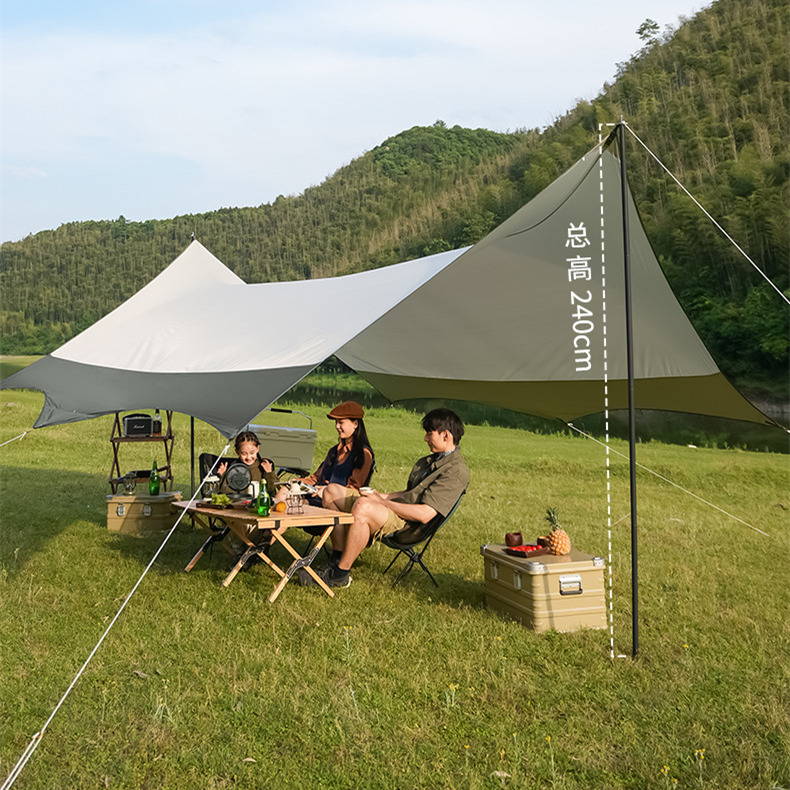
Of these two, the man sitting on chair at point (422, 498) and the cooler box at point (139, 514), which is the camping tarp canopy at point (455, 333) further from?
the cooler box at point (139, 514)

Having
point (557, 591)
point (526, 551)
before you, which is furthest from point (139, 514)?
point (557, 591)

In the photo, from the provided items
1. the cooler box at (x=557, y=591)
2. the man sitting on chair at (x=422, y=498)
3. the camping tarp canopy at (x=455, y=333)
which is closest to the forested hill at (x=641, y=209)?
the camping tarp canopy at (x=455, y=333)

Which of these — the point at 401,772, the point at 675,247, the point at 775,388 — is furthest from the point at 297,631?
the point at 675,247

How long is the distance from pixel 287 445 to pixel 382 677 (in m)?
3.44

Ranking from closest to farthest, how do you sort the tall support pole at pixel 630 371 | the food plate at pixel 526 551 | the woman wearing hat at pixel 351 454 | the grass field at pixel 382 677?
1. the grass field at pixel 382 677
2. the tall support pole at pixel 630 371
3. the food plate at pixel 526 551
4. the woman wearing hat at pixel 351 454

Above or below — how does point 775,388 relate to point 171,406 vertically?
below

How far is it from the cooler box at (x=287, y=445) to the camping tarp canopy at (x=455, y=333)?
784 millimetres

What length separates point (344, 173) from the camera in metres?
58.2

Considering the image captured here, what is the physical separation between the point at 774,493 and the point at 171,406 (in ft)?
22.6

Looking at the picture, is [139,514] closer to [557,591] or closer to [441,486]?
[441,486]

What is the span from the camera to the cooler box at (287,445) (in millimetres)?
6359

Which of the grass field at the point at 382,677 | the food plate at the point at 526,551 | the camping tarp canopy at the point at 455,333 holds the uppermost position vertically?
the camping tarp canopy at the point at 455,333

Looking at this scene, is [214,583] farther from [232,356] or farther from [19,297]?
[19,297]

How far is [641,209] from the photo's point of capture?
28.5 metres
